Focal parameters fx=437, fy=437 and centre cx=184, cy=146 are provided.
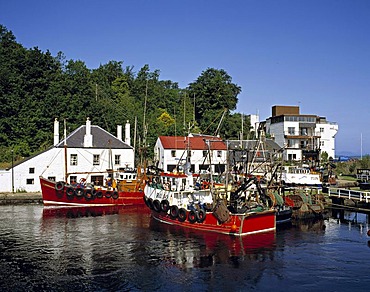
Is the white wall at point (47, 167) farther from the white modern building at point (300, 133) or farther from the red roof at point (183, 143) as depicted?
the white modern building at point (300, 133)

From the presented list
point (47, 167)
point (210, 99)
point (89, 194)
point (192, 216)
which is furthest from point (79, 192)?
point (210, 99)

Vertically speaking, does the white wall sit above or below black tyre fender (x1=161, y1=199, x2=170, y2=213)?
above

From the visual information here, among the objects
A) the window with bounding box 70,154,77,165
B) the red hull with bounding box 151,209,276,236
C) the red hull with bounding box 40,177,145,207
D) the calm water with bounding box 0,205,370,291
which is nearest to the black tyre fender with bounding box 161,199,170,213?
the calm water with bounding box 0,205,370,291

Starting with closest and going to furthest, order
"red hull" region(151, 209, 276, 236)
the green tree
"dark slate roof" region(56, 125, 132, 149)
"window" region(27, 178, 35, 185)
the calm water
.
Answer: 1. the calm water
2. "red hull" region(151, 209, 276, 236)
3. "window" region(27, 178, 35, 185)
4. "dark slate roof" region(56, 125, 132, 149)
5. the green tree

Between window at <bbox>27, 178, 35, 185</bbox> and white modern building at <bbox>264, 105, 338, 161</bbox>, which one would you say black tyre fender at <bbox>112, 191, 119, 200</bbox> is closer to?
window at <bbox>27, 178, 35, 185</bbox>

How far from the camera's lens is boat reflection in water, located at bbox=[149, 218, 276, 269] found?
25.8 metres

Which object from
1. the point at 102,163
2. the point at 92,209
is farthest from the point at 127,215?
the point at 102,163

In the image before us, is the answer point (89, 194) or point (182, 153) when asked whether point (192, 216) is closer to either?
point (89, 194)

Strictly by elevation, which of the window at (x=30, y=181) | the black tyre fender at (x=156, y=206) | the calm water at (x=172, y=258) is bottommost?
the calm water at (x=172, y=258)

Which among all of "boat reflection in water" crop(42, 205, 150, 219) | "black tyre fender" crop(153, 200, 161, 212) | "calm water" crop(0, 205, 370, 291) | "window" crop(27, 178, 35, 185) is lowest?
"calm water" crop(0, 205, 370, 291)

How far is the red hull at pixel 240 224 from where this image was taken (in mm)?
31609

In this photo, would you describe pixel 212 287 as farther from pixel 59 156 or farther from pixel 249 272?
pixel 59 156

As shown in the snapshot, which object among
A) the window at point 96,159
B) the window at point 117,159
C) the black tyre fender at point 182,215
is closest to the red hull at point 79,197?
the window at point 96,159

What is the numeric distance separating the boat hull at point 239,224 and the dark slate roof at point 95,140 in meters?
25.5
